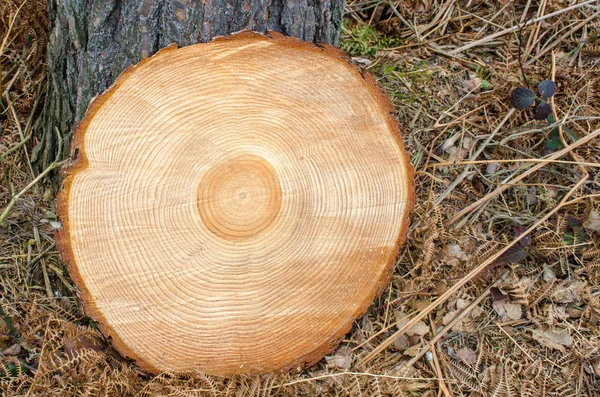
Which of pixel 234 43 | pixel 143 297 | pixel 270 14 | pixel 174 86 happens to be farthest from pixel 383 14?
pixel 143 297

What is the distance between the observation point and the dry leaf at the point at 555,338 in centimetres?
199

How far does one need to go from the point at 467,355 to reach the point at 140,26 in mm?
1670

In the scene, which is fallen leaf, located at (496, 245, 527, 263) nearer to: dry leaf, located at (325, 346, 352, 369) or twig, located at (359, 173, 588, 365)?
twig, located at (359, 173, 588, 365)

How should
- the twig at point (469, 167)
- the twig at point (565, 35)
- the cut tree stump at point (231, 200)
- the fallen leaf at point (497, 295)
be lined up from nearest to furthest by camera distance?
the cut tree stump at point (231, 200)
the fallen leaf at point (497, 295)
the twig at point (469, 167)
the twig at point (565, 35)

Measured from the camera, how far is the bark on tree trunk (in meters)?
1.74

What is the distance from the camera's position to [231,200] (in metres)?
1.67

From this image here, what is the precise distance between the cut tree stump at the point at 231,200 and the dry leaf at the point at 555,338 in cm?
72

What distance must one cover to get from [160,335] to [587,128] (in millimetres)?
1969

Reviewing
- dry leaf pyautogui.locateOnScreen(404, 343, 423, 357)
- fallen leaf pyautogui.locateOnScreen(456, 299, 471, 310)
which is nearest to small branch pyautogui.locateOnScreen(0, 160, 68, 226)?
dry leaf pyautogui.locateOnScreen(404, 343, 423, 357)

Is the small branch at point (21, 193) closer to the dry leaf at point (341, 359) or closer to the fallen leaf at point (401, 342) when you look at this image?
the dry leaf at point (341, 359)

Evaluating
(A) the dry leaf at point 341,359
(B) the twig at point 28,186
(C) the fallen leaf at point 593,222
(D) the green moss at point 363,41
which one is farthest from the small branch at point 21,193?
(C) the fallen leaf at point 593,222

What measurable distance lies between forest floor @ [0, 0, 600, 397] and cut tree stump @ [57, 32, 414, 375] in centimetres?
18

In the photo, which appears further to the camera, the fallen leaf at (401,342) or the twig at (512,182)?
the twig at (512,182)

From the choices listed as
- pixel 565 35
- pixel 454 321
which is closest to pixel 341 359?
pixel 454 321
